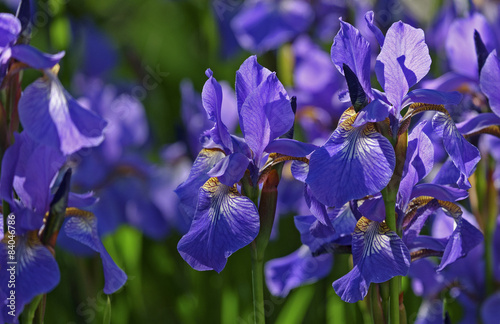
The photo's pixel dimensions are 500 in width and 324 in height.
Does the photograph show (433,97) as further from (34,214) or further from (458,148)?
(34,214)

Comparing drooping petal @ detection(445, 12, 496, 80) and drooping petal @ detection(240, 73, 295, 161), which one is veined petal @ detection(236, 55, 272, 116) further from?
drooping petal @ detection(445, 12, 496, 80)

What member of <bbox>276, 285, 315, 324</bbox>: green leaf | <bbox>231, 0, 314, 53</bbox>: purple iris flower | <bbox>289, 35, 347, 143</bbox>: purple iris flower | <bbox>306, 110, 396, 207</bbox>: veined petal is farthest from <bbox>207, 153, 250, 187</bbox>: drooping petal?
<bbox>231, 0, 314, 53</bbox>: purple iris flower

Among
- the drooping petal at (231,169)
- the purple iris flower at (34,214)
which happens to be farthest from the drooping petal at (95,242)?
the drooping petal at (231,169)

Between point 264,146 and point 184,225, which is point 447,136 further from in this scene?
point 184,225

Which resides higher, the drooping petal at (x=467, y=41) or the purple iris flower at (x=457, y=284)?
the drooping petal at (x=467, y=41)

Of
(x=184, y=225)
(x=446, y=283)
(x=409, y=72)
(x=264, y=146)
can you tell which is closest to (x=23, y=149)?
(x=264, y=146)

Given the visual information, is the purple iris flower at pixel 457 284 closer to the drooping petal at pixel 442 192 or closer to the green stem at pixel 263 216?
the drooping petal at pixel 442 192
